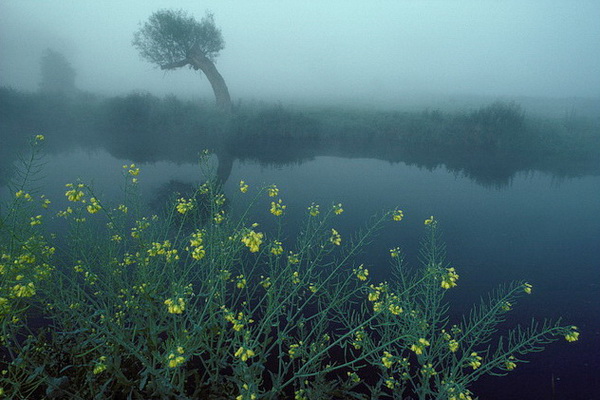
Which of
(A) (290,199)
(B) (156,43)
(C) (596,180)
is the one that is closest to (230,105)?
(B) (156,43)

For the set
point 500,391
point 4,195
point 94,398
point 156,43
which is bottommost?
point 500,391

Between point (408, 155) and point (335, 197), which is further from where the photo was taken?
point (408, 155)

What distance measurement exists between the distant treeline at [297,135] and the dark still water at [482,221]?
→ 134cm

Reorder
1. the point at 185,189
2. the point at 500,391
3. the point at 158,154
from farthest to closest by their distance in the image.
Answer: the point at 158,154, the point at 185,189, the point at 500,391

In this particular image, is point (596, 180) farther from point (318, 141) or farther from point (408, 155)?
point (318, 141)

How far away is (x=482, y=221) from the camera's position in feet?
18.8

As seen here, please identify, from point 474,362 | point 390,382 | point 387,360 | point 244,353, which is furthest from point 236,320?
point 474,362

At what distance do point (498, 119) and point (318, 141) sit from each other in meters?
6.61

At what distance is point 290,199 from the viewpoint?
6070 mm

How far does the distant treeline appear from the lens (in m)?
9.70

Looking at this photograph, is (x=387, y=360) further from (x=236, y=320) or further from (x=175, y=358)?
(x=175, y=358)

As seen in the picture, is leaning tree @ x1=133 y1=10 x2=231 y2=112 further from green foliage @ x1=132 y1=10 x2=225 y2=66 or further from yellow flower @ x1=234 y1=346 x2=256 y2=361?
yellow flower @ x1=234 y1=346 x2=256 y2=361

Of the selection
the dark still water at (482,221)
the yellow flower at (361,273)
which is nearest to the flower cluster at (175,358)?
the yellow flower at (361,273)

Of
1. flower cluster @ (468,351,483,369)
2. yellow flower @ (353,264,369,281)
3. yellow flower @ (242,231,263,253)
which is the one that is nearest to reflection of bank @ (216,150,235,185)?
yellow flower @ (353,264,369,281)
